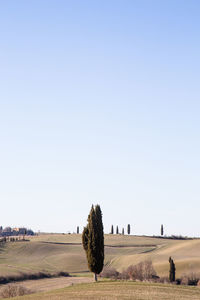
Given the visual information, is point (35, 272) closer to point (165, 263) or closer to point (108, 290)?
point (165, 263)

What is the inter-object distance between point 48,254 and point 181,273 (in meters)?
58.5

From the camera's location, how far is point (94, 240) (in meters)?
57.0

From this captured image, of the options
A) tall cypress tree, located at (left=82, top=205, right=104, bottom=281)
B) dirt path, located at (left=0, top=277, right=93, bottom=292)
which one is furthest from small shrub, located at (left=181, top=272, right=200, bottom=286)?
tall cypress tree, located at (left=82, top=205, right=104, bottom=281)

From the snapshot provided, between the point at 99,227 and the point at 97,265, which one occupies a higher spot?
the point at 99,227

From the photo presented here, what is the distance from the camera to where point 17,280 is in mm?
95938

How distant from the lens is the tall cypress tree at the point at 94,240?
5706 cm

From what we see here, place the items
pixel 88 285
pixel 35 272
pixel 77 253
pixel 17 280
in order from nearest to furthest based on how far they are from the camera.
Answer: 1. pixel 88 285
2. pixel 17 280
3. pixel 35 272
4. pixel 77 253

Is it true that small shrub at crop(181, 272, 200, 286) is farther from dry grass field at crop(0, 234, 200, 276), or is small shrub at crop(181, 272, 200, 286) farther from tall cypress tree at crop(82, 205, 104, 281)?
tall cypress tree at crop(82, 205, 104, 281)

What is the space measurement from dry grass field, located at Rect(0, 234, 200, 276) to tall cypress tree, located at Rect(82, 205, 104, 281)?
151 feet

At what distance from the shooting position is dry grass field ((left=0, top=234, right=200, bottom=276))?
110m

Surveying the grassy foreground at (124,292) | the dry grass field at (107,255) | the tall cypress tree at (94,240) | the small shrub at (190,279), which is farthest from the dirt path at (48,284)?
the grassy foreground at (124,292)

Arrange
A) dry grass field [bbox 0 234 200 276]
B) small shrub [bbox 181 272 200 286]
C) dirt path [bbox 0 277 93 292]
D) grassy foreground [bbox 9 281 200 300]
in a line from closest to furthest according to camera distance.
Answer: grassy foreground [bbox 9 281 200 300]
dirt path [bbox 0 277 93 292]
small shrub [bbox 181 272 200 286]
dry grass field [bbox 0 234 200 276]

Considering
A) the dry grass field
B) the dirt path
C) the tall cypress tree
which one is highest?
the tall cypress tree

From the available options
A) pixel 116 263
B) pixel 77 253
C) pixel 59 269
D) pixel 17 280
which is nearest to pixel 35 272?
pixel 17 280
